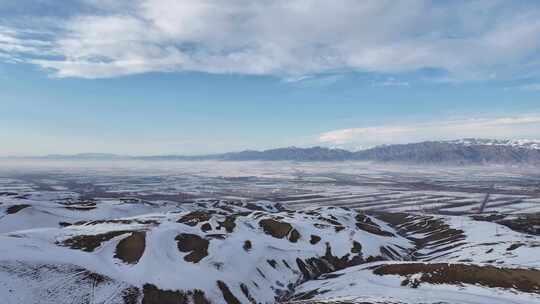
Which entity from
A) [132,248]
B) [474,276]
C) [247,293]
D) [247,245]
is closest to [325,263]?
[247,245]

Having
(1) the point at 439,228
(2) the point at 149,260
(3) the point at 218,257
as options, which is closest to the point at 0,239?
(2) the point at 149,260

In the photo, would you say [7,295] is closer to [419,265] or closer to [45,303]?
[45,303]

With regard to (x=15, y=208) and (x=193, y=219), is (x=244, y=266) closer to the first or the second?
(x=193, y=219)

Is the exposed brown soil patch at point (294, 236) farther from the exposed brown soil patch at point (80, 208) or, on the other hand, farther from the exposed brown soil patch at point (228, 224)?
the exposed brown soil patch at point (80, 208)

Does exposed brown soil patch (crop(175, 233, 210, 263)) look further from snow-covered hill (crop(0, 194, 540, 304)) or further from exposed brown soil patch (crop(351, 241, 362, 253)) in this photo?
exposed brown soil patch (crop(351, 241, 362, 253))

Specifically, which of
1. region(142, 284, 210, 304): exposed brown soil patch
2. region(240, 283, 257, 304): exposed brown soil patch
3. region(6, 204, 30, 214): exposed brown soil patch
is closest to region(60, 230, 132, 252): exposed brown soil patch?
region(142, 284, 210, 304): exposed brown soil patch

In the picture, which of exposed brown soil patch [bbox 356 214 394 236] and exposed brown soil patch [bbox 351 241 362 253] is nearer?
exposed brown soil patch [bbox 351 241 362 253]
